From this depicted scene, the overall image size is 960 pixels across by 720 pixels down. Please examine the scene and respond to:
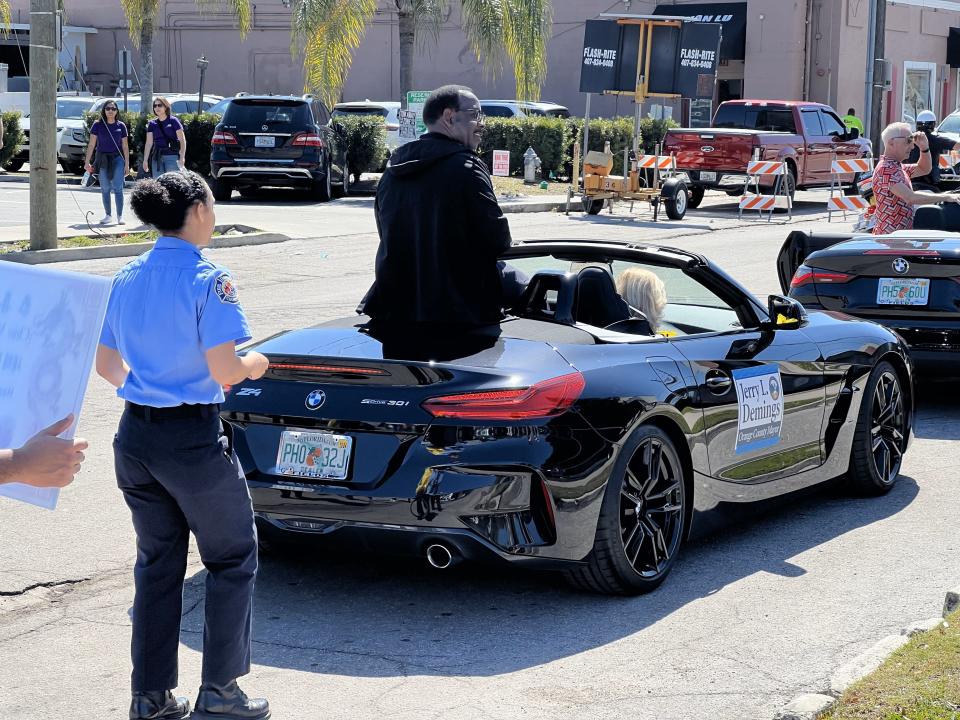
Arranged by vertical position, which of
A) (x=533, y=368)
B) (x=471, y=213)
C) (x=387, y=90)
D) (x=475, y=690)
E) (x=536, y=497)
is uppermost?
(x=387, y=90)

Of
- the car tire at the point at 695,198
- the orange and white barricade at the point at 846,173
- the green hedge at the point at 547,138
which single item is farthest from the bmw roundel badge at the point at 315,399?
the green hedge at the point at 547,138

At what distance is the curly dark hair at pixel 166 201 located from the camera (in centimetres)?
387

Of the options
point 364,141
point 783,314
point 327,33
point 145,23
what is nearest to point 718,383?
point 783,314

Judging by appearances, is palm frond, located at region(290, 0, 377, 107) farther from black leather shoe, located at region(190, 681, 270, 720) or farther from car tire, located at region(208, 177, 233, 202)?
black leather shoe, located at region(190, 681, 270, 720)

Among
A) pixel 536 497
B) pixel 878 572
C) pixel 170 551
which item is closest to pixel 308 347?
pixel 536 497

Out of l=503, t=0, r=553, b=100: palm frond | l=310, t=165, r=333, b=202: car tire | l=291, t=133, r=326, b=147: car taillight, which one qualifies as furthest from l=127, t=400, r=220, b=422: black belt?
l=503, t=0, r=553, b=100: palm frond

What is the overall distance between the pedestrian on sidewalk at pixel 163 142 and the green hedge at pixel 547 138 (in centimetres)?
1081

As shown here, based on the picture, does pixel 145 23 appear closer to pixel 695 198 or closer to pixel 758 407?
pixel 695 198

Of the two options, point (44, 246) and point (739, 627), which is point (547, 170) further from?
point (739, 627)

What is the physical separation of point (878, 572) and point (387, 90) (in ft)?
138

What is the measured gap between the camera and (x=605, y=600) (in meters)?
5.26

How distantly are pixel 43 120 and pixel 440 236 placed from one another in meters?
12.1

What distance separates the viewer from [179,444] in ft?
12.5

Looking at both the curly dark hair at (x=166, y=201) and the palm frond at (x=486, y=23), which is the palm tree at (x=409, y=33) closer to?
the palm frond at (x=486, y=23)
